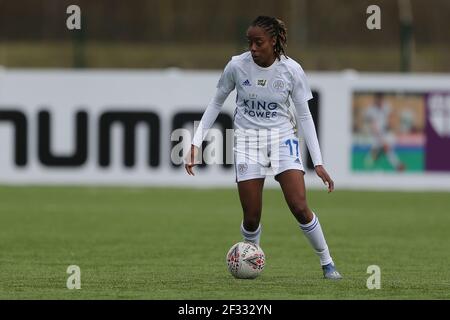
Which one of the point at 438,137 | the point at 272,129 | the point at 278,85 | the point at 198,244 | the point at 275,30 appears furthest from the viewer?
the point at 438,137

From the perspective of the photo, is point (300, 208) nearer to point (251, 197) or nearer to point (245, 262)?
point (251, 197)

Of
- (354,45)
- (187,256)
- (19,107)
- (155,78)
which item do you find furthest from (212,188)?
(187,256)

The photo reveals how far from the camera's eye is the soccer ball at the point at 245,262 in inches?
434

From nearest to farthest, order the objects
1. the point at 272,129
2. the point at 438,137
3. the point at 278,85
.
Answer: the point at 278,85
the point at 272,129
the point at 438,137

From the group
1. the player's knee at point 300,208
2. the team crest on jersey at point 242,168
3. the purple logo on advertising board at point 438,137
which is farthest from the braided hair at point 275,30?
the purple logo on advertising board at point 438,137

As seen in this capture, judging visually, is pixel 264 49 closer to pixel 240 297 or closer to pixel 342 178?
pixel 240 297

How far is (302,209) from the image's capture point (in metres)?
10.9

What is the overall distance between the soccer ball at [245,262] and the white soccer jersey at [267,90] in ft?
3.51

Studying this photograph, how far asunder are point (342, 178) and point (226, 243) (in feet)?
28.8

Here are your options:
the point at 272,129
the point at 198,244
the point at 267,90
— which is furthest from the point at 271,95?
the point at 198,244

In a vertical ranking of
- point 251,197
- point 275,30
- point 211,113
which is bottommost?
point 251,197

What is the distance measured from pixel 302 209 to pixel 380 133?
41.6 feet

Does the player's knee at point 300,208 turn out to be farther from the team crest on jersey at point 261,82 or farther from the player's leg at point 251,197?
the team crest on jersey at point 261,82
